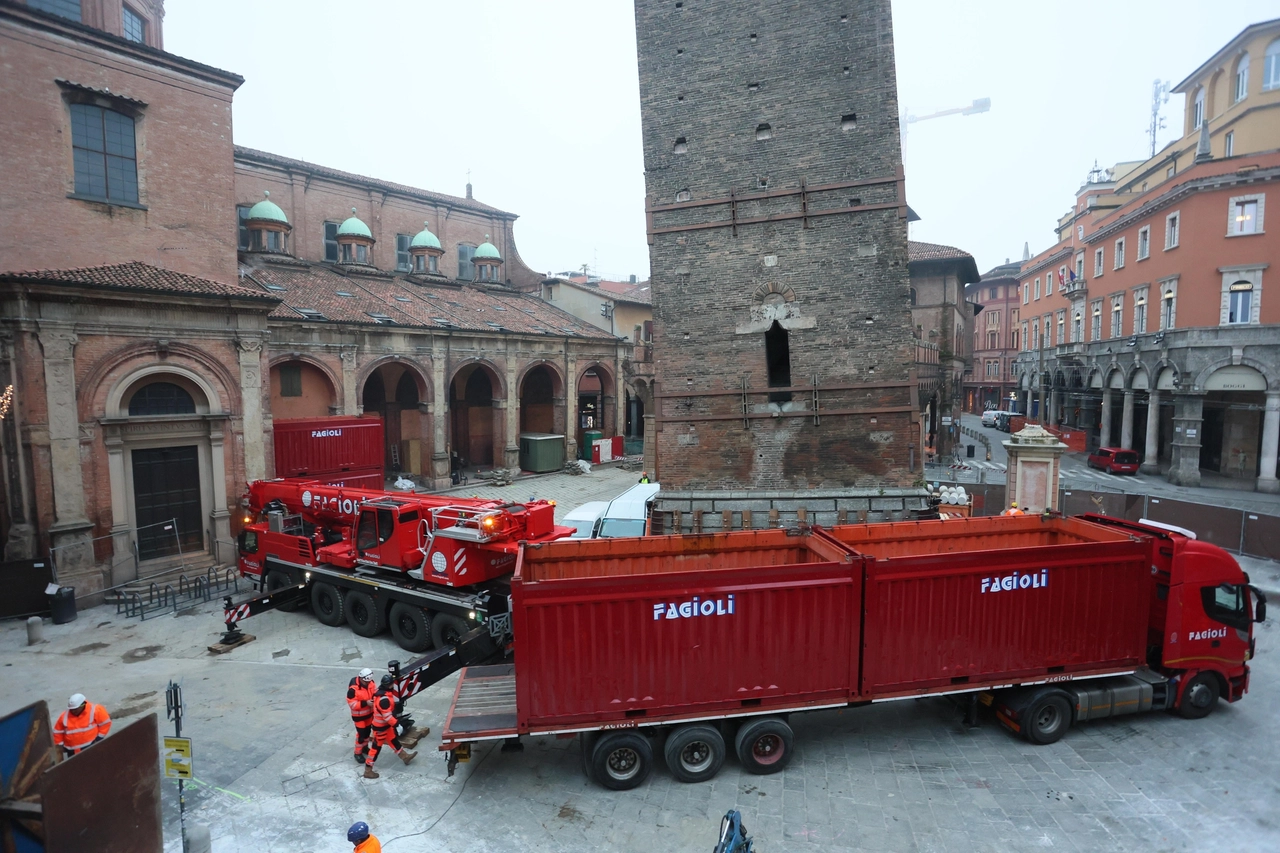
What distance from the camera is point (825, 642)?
7887 millimetres

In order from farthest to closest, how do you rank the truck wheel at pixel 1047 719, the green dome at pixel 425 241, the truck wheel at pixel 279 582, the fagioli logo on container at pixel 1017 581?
the green dome at pixel 425 241, the truck wheel at pixel 279 582, the truck wheel at pixel 1047 719, the fagioli logo on container at pixel 1017 581

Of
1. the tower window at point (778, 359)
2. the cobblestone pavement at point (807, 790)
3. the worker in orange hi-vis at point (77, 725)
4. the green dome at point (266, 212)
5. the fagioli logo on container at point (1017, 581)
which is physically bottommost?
the cobblestone pavement at point (807, 790)

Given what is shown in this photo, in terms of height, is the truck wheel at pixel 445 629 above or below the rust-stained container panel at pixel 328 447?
below

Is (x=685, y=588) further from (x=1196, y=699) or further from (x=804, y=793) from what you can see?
(x=1196, y=699)

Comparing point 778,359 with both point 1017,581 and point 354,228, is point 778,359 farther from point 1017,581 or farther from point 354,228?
point 354,228

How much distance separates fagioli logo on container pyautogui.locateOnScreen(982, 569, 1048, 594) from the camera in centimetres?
816

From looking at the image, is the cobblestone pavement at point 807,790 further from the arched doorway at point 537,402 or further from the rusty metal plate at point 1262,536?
the arched doorway at point 537,402

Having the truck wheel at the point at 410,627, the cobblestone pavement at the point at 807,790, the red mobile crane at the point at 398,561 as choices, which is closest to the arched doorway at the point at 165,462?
the red mobile crane at the point at 398,561

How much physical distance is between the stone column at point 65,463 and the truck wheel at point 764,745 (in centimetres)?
1581

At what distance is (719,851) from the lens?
16.9 ft

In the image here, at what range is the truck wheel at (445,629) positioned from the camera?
1172 cm

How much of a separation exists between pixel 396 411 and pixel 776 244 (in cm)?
2379

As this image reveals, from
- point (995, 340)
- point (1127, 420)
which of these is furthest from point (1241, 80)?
point (995, 340)

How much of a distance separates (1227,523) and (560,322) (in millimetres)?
28772
